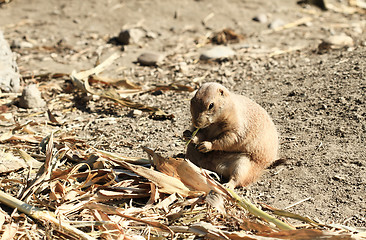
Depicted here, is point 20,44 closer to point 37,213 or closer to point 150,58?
point 150,58

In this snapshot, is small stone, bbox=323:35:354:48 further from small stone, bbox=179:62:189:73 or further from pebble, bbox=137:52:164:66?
pebble, bbox=137:52:164:66

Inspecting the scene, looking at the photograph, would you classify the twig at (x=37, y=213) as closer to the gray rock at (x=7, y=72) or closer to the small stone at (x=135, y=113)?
the small stone at (x=135, y=113)

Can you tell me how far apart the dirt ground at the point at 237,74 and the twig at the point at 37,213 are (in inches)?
61.4

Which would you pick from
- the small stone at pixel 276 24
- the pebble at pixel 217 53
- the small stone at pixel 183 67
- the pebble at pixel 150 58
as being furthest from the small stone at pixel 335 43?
the pebble at pixel 150 58

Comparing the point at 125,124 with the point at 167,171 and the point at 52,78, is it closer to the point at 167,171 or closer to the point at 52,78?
the point at 167,171

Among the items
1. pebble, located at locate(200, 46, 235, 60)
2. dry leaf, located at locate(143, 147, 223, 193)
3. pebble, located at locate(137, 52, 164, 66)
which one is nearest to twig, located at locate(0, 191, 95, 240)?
dry leaf, located at locate(143, 147, 223, 193)

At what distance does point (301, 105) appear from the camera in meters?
5.91

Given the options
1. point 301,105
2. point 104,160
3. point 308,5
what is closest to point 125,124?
point 104,160

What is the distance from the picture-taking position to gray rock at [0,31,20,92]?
7047 millimetres

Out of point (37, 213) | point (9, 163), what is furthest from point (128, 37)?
point (37, 213)

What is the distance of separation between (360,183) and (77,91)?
4.56 m

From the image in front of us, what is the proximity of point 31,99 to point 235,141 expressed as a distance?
3.50 m

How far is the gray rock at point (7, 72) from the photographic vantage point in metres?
7.05

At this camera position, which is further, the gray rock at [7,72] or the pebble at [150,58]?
the pebble at [150,58]
